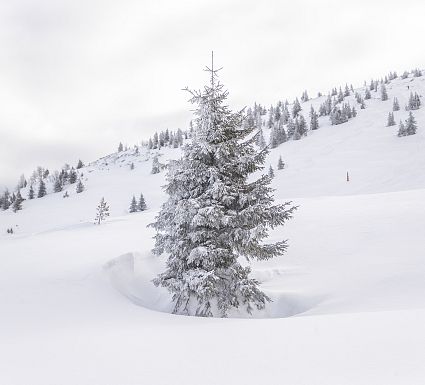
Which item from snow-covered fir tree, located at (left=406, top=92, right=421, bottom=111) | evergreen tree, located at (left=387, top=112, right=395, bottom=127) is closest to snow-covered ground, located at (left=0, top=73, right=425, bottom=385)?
evergreen tree, located at (left=387, top=112, right=395, bottom=127)

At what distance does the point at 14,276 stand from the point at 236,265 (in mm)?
7211

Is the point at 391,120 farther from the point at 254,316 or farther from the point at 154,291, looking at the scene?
the point at 254,316

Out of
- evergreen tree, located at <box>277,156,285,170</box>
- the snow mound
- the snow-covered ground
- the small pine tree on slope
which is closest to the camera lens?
the snow-covered ground

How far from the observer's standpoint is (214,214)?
8.95 metres

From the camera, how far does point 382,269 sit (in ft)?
34.4

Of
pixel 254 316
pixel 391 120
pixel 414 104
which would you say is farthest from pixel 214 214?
pixel 414 104

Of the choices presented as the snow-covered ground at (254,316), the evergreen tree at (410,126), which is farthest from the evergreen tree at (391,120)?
the snow-covered ground at (254,316)

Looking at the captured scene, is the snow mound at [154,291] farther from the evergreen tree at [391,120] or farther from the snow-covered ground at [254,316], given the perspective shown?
the evergreen tree at [391,120]

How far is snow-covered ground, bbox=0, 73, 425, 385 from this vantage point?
4.06m

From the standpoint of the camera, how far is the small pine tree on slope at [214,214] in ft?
30.0

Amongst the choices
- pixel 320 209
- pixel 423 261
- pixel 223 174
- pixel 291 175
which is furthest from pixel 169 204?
pixel 291 175

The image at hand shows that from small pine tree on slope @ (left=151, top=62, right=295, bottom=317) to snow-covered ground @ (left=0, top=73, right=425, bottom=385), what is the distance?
1.15m

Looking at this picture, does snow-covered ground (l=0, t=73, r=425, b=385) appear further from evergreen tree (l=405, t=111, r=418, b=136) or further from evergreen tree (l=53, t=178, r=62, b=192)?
evergreen tree (l=53, t=178, r=62, b=192)

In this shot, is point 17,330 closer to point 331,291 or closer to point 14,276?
point 14,276
